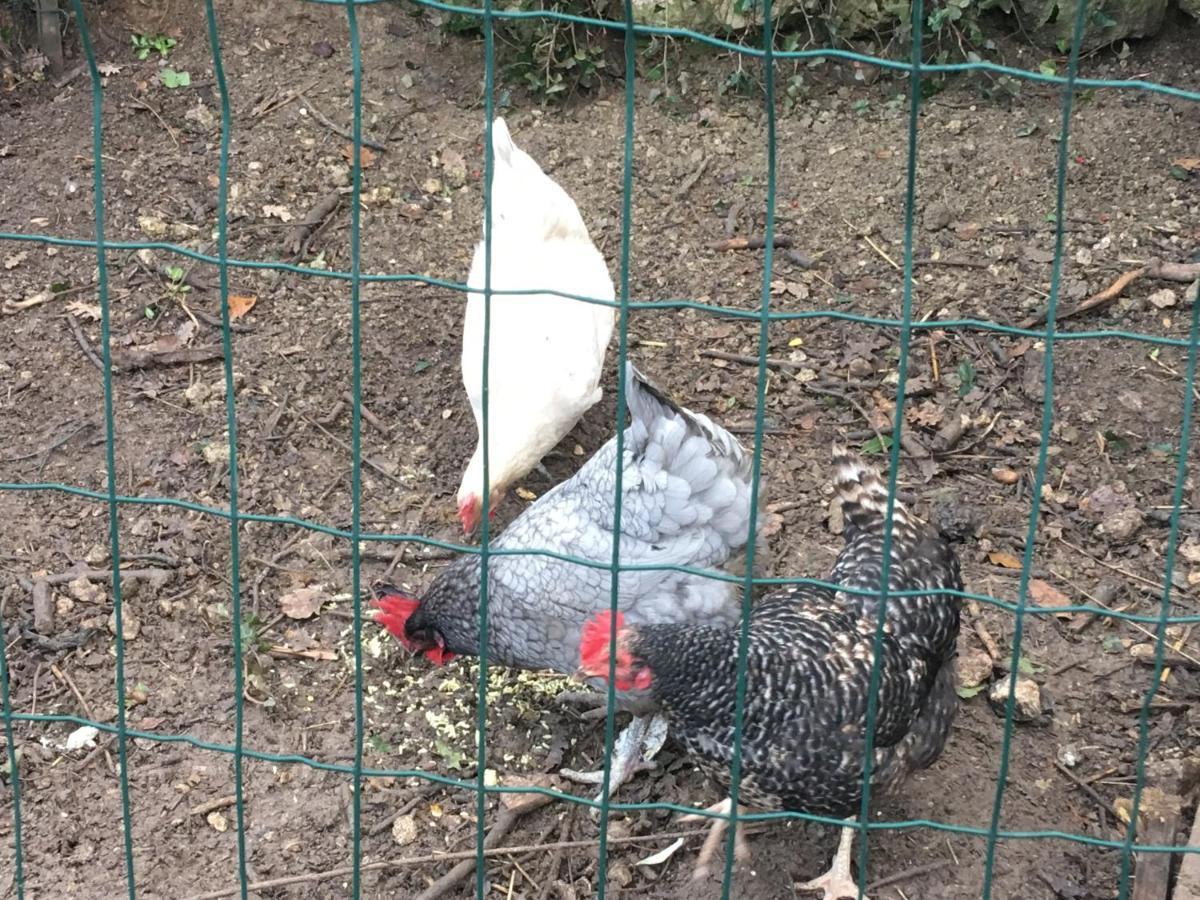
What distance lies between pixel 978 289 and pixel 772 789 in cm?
330

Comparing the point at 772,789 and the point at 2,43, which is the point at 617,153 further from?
the point at 772,789

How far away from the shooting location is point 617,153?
696 cm

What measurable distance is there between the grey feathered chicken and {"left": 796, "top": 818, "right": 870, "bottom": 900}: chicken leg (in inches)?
28.5

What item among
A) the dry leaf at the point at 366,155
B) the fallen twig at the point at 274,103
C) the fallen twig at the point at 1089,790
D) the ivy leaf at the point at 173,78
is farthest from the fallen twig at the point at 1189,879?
the ivy leaf at the point at 173,78

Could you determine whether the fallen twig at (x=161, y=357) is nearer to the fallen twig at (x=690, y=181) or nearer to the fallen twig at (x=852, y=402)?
the fallen twig at (x=690, y=181)

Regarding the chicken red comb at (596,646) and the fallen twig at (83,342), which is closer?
the chicken red comb at (596,646)

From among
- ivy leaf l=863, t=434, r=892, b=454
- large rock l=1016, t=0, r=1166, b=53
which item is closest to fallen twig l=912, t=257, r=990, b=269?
ivy leaf l=863, t=434, r=892, b=454

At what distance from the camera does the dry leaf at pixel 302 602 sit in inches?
189

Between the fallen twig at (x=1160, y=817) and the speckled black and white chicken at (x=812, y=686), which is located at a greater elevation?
the speckled black and white chicken at (x=812, y=686)

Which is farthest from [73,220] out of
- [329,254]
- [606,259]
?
[606,259]

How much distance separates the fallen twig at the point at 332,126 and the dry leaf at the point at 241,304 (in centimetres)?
123

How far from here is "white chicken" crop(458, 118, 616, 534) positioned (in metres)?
5.07

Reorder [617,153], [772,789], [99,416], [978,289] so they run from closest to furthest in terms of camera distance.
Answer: [772,789], [99,416], [978,289], [617,153]

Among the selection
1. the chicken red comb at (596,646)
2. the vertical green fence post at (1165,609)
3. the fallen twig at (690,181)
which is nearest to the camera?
the vertical green fence post at (1165,609)
